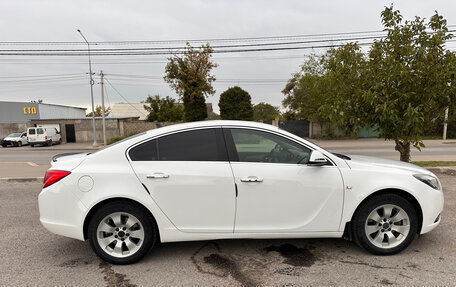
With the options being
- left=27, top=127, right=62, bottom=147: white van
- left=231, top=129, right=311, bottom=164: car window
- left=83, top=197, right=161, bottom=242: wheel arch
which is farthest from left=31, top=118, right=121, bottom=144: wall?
left=231, top=129, right=311, bottom=164: car window

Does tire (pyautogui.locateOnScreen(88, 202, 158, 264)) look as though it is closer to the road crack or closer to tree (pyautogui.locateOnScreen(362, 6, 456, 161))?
the road crack

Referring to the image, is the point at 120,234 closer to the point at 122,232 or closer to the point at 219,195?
the point at 122,232

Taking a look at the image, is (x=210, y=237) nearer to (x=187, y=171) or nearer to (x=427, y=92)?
(x=187, y=171)

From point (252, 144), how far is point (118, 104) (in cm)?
6880

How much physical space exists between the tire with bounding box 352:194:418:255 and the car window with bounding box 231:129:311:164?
93 cm

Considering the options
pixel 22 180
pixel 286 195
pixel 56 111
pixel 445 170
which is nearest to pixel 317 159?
pixel 286 195

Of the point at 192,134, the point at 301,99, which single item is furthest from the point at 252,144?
the point at 301,99

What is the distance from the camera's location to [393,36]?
6.55 meters

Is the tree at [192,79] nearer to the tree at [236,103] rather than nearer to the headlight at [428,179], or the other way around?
the tree at [236,103]

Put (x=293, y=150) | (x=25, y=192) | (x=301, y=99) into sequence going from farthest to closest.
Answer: (x=301, y=99) < (x=25, y=192) < (x=293, y=150)

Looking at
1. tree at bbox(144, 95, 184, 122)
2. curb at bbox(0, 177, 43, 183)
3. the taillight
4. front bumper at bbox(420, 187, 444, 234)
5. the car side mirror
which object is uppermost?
tree at bbox(144, 95, 184, 122)

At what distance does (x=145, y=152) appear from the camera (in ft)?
10.0

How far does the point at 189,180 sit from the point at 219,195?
37 centimetres

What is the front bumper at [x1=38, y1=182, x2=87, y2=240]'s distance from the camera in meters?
2.92
